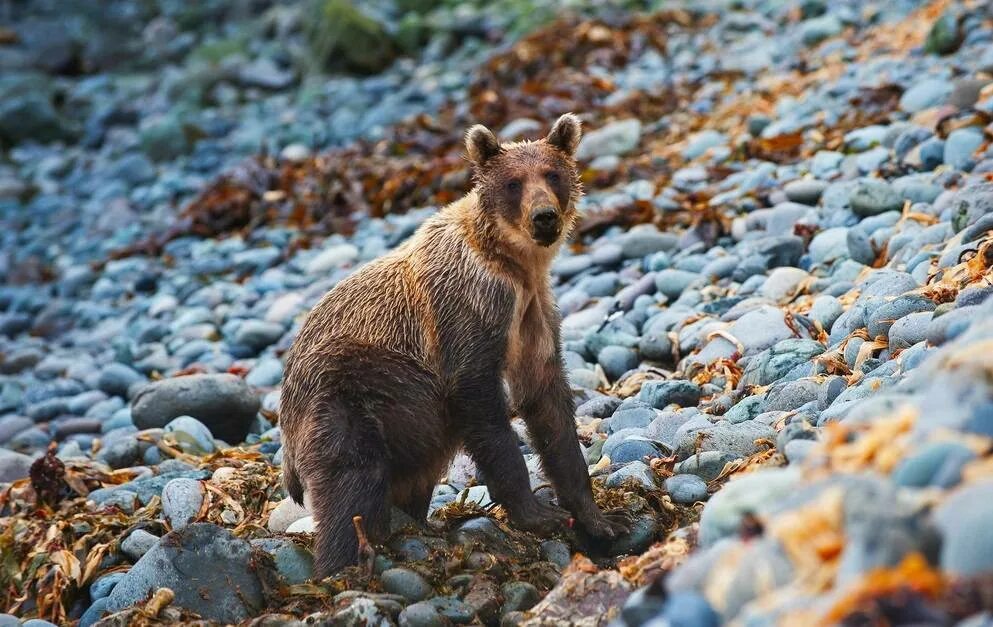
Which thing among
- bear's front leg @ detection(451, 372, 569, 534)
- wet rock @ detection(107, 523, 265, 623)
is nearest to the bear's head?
bear's front leg @ detection(451, 372, 569, 534)

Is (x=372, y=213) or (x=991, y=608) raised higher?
(x=991, y=608)

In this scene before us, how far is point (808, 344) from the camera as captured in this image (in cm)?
661

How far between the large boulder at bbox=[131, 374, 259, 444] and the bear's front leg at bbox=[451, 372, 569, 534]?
279 cm

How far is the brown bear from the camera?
5.48m

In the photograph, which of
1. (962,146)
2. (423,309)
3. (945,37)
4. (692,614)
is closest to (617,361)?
(423,309)

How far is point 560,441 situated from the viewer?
19.1 feet

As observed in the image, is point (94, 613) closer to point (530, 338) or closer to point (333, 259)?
point (530, 338)

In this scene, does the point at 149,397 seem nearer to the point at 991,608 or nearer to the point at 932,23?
the point at 991,608

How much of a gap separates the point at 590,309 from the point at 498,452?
132 inches

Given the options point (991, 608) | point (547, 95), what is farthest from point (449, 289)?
point (547, 95)

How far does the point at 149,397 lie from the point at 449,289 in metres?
3.01

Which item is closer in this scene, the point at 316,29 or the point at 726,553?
the point at 726,553

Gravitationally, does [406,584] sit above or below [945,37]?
below

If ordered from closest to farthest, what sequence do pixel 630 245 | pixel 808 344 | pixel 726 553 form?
1. pixel 726 553
2. pixel 808 344
3. pixel 630 245
